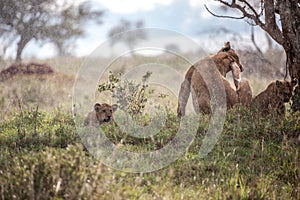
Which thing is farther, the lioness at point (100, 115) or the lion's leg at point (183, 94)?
the lion's leg at point (183, 94)

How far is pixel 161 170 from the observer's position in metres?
7.84

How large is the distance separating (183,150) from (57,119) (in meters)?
2.83

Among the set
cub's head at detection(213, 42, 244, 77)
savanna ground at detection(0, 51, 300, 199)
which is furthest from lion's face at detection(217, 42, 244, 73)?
savanna ground at detection(0, 51, 300, 199)

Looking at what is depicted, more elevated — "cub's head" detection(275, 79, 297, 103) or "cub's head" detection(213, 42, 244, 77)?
"cub's head" detection(213, 42, 244, 77)

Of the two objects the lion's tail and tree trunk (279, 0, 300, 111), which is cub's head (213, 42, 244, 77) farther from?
tree trunk (279, 0, 300, 111)

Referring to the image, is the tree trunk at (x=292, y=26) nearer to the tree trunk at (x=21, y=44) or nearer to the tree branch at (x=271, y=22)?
the tree branch at (x=271, y=22)

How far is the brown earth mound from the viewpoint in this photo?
20969 millimetres

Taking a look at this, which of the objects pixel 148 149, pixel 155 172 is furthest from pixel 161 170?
pixel 148 149

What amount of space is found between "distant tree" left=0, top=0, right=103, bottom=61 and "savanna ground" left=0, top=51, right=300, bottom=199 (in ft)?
50.7

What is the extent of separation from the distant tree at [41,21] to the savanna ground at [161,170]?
1544 cm

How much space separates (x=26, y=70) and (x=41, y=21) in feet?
22.2

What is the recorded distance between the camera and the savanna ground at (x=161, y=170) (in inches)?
242

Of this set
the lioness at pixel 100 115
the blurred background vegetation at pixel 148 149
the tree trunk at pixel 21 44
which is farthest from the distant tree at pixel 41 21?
the lioness at pixel 100 115

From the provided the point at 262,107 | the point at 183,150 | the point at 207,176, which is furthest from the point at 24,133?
the point at 262,107
